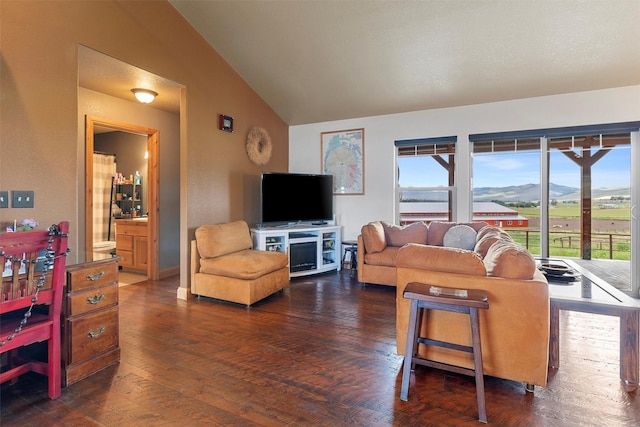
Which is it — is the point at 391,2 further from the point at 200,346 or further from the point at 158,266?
the point at 158,266

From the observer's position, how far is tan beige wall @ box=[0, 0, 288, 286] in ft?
7.30

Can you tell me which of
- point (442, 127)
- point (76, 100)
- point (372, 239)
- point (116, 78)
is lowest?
point (372, 239)

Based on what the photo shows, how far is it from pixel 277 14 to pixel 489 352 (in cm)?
359

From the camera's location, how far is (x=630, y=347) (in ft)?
6.38

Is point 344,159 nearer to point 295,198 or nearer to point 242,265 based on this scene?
point 295,198

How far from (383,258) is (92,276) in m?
3.13

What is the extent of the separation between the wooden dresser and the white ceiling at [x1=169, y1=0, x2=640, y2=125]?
2887 mm

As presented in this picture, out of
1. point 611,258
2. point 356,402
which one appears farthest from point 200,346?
point 611,258

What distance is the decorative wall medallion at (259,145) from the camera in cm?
474

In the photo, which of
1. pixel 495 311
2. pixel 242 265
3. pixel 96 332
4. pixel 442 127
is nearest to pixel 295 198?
pixel 242 265

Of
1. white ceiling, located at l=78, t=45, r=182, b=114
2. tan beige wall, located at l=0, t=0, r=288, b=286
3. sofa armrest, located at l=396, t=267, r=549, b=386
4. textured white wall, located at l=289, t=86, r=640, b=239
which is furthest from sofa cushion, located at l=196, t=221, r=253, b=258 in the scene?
sofa armrest, located at l=396, t=267, r=549, b=386

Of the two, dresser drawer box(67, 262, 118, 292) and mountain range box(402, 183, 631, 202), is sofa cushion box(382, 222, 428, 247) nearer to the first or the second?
mountain range box(402, 183, 631, 202)

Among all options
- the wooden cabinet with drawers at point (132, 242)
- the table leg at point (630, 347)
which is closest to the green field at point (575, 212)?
the table leg at point (630, 347)

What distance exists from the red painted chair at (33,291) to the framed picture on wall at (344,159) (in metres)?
4.22
